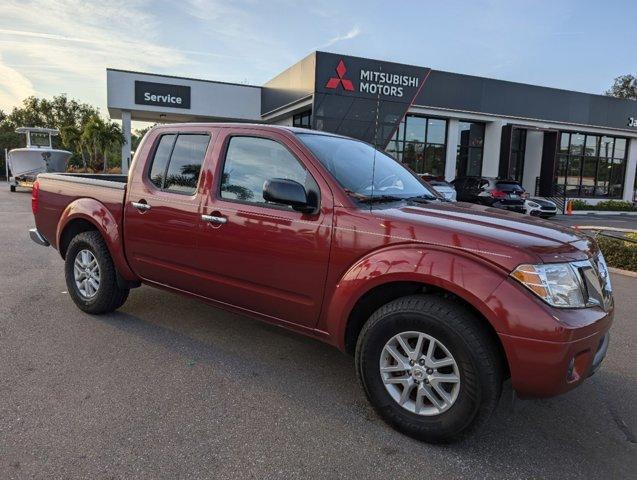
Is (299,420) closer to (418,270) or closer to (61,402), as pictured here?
(418,270)

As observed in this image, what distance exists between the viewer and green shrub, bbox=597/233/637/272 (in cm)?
784

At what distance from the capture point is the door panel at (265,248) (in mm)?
3271

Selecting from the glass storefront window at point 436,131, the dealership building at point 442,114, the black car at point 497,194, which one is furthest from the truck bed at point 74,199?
the glass storefront window at point 436,131

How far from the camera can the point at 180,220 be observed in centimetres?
399

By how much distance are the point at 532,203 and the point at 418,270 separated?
18368 mm

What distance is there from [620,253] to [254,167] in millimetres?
6857

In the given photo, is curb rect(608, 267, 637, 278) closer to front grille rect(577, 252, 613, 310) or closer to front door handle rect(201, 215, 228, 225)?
front grille rect(577, 252, 613, 310)

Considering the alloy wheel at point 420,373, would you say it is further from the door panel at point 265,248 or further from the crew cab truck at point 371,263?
the door panel at point 265,248

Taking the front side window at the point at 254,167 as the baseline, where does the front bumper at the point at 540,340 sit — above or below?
below

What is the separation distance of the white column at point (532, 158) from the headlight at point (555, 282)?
90.7ft

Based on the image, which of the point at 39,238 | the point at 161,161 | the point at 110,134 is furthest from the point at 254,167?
the point at 110,134

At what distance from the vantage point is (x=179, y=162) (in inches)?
167

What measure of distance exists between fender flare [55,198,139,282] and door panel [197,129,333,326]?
103 cm

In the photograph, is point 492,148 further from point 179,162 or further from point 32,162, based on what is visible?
point 179,162
